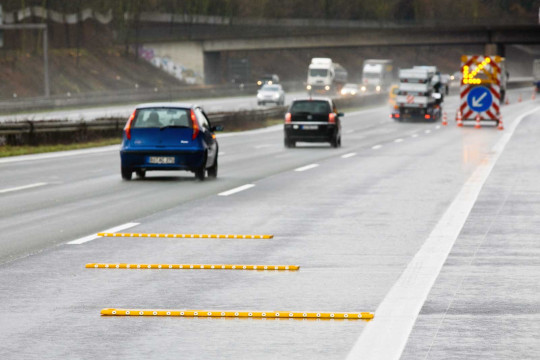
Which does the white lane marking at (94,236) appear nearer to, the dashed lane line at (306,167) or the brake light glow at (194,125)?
the brake light glow at (194,125)

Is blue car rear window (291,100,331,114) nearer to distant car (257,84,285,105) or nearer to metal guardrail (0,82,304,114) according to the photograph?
metal guardrail (0,82,304,114)

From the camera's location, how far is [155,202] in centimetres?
1797

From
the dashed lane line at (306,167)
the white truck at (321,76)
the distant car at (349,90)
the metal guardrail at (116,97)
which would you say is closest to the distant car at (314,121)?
the dashed lane line at (306,167)

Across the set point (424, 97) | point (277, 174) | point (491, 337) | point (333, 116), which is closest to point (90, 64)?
point (424, 97)

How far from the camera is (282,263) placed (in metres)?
11.1

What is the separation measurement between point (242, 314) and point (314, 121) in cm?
2916

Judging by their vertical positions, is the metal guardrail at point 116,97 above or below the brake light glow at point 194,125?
below

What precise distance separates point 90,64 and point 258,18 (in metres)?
53.4

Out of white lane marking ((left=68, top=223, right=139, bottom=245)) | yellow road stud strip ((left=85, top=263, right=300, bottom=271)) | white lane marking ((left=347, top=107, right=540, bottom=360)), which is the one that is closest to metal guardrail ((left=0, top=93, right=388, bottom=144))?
white lane marking ((left=68, top=223, right=139, bottom=245))

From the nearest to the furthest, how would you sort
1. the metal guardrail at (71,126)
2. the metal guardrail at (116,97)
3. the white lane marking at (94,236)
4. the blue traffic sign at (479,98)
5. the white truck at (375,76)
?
the white lane marking at (94,236) → the metal guardrail at (71,126) → the blue traffic sign at (479,98) → the metal guardrail at (116,97) → the white truck at (375,76)

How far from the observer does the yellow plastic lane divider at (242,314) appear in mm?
8281

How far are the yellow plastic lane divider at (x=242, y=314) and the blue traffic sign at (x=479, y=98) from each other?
47197 mm

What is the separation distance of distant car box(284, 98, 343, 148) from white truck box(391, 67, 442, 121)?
91.9ft

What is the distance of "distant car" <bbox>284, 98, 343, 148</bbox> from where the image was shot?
122 feet
